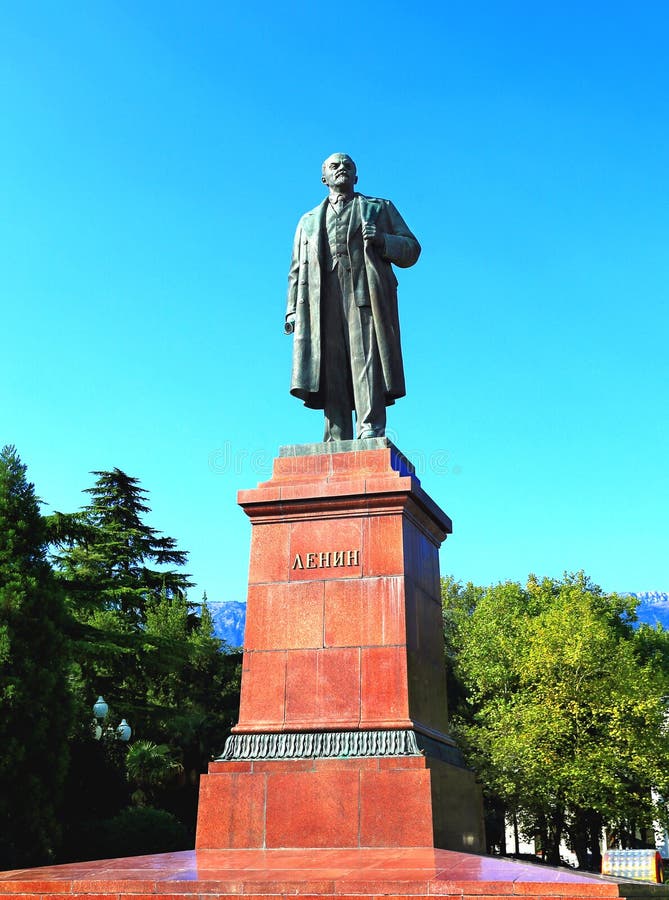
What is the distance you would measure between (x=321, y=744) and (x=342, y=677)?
658mm

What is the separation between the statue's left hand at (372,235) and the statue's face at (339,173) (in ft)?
2.02

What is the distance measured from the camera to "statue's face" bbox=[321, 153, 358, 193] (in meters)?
11.0

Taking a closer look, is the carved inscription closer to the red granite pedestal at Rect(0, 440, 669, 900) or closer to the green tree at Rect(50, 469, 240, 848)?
the red granite pedestal at Rect(0, 440, 669, 900)

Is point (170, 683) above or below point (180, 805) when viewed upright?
above

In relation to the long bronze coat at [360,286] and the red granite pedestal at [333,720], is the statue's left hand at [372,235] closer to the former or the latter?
the long bronze coat at [360,286]

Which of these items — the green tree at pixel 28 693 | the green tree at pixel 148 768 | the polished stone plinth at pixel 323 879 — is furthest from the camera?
the green tree at pixel 148 768

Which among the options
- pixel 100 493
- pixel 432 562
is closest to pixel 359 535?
pixel 432 562

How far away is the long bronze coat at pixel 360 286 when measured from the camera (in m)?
10.8

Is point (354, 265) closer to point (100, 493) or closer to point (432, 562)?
point (432, 562)

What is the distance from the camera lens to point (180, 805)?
3041 centimetres

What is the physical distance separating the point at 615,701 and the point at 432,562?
25.0m

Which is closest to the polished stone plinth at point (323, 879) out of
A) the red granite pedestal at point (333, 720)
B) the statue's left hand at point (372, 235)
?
the red granite pedestal at point (333, 720)

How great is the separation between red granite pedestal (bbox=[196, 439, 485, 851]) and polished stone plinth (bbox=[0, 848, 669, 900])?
0.47 meters

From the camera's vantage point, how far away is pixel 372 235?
424 inches
